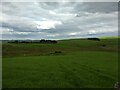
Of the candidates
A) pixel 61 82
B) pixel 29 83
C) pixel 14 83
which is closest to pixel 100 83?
pixel 61 82

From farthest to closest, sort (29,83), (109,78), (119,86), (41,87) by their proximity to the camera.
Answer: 1. (109,78)
2. (29,83)
3. (41,87)
4. (119,86)

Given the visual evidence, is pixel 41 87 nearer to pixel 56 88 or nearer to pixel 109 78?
pixel 56 88

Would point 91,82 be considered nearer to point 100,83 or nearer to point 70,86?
point 100,83

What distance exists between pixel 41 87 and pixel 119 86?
28.7ft

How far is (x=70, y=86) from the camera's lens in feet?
78.7

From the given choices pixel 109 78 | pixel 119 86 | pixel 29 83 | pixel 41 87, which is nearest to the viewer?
pixel 119 86

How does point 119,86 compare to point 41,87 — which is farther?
point 41,87

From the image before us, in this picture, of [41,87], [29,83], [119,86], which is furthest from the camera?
[29,83]

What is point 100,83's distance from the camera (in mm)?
26047

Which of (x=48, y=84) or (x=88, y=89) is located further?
(x=48, y=84)

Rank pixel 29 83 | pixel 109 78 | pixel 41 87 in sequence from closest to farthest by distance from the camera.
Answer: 1. pixel 41 87
2. pixel 29 83
3. pixel 109 78

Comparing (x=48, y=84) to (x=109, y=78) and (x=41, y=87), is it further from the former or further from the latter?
(x=109, y=78)

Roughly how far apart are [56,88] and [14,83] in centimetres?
587

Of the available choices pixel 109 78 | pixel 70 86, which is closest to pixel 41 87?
pixel 70 86
